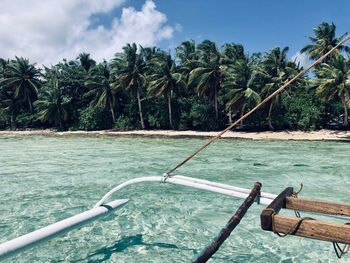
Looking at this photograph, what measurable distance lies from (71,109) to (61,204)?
3754 centimetres

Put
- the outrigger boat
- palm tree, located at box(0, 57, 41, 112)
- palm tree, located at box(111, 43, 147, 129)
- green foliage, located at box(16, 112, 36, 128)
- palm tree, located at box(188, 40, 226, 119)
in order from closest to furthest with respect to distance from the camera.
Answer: the outrigger boat
palm tree, located at box(188, 40, 226, 119)
palm tree, located at box(111, 43, 147, 129)
palm tree, located at box(0, 57, 41, 112)
green foliage, located at box(16, 112, 36, 128)

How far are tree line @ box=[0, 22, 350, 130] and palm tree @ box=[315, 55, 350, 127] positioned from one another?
0.08 meters

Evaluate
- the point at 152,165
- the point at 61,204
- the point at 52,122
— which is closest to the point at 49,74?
the point at 52,122

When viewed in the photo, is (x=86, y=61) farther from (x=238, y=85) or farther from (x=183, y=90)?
(x=238, y=85)

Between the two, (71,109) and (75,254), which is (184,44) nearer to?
(71,109)

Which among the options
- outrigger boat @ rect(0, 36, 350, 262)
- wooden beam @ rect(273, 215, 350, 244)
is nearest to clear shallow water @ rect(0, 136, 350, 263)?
outrigger boat @ rect(0, 36, 350, 262)

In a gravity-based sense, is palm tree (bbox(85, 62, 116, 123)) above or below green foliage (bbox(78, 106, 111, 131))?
above

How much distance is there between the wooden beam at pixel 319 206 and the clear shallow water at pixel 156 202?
283 cm

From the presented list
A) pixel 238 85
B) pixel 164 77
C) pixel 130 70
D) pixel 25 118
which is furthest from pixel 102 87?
pixel 238 85

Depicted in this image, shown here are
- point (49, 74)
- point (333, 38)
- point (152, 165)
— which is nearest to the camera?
point (152, 165)

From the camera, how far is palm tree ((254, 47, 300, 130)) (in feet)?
106

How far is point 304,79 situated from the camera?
36.8m

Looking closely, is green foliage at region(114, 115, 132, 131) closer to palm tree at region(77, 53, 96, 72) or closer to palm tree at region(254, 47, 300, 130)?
palm tree at region(77, 53, 96, 72)

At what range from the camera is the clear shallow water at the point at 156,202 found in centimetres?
689
